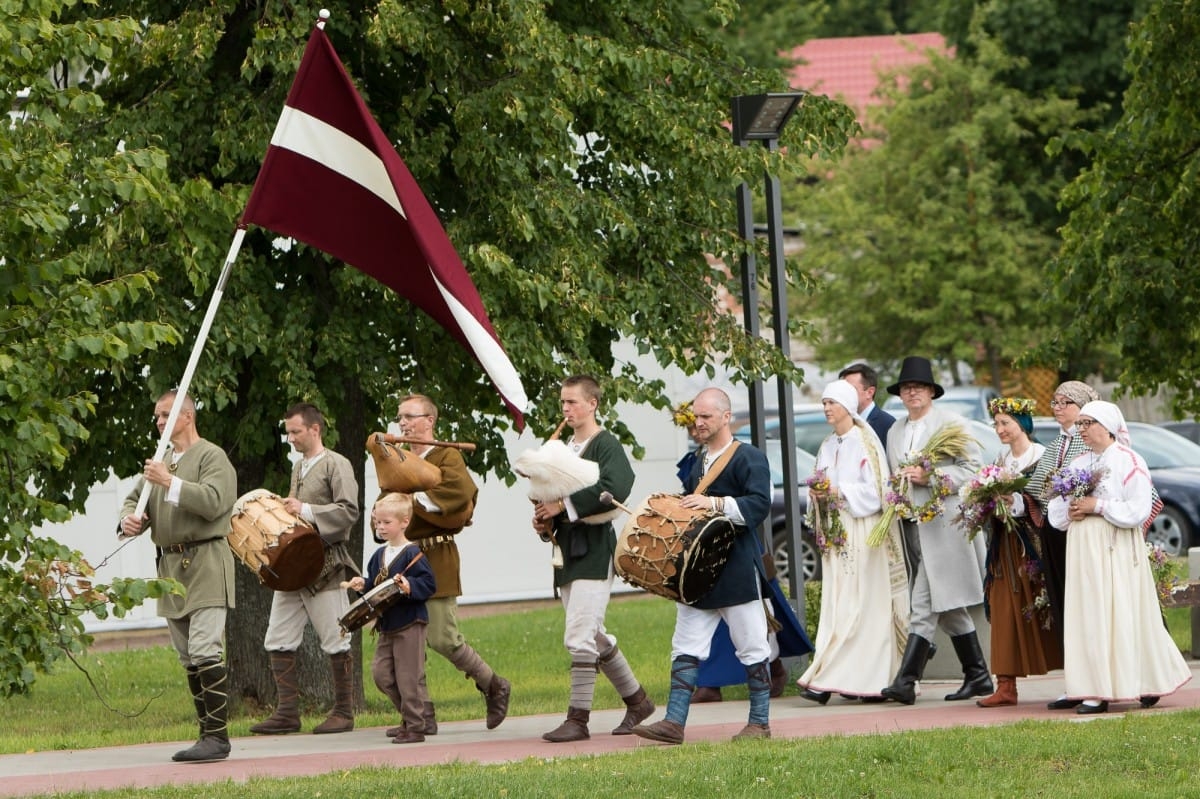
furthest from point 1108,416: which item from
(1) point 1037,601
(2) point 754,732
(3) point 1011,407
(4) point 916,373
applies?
(2) point 754,732

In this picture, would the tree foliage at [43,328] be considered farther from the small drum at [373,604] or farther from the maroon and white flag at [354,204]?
the small drum at [373,604]

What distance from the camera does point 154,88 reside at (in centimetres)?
1302

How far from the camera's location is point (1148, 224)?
56.3 feet

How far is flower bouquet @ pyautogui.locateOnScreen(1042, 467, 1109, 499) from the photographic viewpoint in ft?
36.7

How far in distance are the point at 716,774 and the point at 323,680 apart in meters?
5.30

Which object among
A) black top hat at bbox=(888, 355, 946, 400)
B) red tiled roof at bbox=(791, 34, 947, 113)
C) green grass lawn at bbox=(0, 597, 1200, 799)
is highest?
red tiled roof at bbox=(791, 34, 947, 113)

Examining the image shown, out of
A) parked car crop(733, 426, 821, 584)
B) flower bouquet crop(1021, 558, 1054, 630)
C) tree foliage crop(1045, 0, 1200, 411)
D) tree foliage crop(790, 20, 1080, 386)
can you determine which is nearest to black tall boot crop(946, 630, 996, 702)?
flower bouquet crop(1021, 558, 1054, 630)

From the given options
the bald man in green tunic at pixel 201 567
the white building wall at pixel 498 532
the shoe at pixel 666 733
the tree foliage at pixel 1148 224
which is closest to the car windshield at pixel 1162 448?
the white building wall at pixel 498 532

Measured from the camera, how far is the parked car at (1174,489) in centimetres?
2381

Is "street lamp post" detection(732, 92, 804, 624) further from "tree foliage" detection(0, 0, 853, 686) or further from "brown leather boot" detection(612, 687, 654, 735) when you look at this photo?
"brown leather boot" detection(612, 687, 654, 735)

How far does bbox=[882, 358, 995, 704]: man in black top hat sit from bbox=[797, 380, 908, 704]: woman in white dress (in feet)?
0.45

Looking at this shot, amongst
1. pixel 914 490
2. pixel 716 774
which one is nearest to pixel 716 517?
pixel 716 774

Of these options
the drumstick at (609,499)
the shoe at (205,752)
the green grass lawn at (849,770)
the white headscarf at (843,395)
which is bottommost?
the green grass lawn at (849,770)

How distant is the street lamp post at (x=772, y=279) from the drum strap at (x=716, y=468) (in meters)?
2.50
